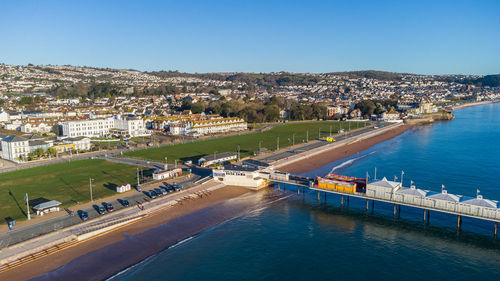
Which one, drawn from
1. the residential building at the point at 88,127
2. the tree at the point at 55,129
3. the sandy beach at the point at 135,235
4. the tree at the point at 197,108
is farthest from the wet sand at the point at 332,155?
the tree at the point at 197,108

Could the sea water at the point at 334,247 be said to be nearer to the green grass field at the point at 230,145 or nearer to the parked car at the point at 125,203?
the parked car at the point at 125,203

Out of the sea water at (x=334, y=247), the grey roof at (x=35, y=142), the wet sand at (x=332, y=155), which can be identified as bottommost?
the sea water at (x=334, y=247)

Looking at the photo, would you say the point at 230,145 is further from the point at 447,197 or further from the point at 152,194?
the point at 447,197

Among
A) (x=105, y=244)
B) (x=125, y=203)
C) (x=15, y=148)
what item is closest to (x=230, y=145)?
(x=15, y=148)

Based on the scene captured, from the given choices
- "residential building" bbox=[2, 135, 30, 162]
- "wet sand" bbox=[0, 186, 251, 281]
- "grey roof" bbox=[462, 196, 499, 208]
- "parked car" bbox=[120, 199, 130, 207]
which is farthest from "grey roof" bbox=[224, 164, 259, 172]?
"residential building" bbox=[2, 135, 30, 162]

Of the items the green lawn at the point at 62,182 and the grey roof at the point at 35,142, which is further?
the grey roof at the point at 35,142

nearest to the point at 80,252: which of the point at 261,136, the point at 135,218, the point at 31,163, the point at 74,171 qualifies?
the point at 135,218

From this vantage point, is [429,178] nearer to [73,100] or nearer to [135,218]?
[135,218]
